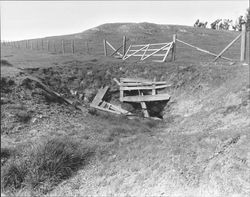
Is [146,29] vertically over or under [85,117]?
over

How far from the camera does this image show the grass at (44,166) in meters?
5.37

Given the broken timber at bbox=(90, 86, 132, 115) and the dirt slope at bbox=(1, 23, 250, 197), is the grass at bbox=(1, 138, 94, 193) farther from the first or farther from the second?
the broken timber at bbox=(90, 86, 132, 115)

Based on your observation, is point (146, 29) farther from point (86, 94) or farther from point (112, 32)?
point (86, 94)

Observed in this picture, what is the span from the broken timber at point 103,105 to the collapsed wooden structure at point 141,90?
2.84 ft

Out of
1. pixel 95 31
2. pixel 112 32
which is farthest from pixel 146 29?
pixel 95 31

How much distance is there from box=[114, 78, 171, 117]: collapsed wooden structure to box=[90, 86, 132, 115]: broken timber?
0.86 metres

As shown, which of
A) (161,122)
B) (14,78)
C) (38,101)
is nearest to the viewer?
(38,101)

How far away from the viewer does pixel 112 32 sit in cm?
4747

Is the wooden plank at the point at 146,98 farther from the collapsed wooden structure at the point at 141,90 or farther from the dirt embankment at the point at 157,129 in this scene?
the dirt embankment at the point at 157,129

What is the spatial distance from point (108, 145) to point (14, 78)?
16.1ft

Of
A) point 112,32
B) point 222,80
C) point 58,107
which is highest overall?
point 112,32

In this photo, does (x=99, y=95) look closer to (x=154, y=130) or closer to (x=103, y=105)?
(x=103, y=105)

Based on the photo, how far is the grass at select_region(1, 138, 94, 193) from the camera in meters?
5.37

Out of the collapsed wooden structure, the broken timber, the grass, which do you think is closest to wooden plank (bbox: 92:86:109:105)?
the broken timber
